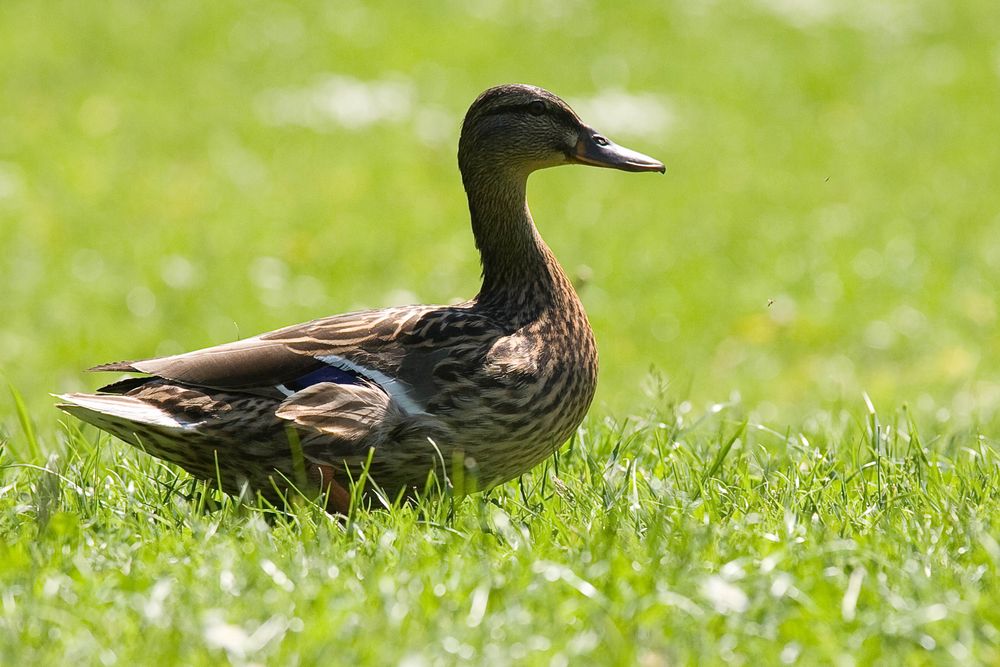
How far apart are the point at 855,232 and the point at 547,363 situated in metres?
7.16

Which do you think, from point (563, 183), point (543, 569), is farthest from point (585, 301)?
point (543, 569)

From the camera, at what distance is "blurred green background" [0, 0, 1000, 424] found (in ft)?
29.3

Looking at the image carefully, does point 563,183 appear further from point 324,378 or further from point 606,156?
point 324,378

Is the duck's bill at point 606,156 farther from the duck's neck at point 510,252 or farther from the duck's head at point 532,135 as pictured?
the duck's neck at point 510,252

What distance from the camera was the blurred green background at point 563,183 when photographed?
29.3 feet

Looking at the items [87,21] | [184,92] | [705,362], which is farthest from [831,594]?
[87,21]

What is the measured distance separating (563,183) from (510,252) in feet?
24.3

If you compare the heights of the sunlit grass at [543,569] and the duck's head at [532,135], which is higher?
the duck's head at [532,135]

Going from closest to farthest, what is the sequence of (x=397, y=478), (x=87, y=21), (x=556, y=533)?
(x=556, y=533)
(x=397, y=478)
(x=87, y=21)

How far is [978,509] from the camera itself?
3.71 metres

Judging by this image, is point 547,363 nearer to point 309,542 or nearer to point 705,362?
point 309,542

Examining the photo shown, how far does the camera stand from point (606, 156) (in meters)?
4.71

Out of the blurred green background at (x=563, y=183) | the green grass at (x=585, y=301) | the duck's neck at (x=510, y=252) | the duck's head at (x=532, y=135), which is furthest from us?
the blurred green background at (x=563, y=183)

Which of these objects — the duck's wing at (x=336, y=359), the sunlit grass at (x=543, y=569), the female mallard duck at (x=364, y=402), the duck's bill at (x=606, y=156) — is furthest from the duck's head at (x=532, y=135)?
the sunlit grass at (x=543, y=569)
